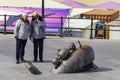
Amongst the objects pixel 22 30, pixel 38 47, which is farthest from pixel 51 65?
pixel 22 30

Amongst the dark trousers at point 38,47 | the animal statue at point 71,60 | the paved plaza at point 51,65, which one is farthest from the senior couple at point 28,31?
the animal statue at point 71,60

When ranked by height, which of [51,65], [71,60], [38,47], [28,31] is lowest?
[51,65]

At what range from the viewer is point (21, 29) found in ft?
38.5

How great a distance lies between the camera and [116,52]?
598 inches

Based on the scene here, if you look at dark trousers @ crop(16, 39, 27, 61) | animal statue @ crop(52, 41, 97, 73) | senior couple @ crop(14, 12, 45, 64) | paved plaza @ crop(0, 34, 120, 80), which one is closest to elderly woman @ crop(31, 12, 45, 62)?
senior couple @ crop(14, 12, 45, 64)

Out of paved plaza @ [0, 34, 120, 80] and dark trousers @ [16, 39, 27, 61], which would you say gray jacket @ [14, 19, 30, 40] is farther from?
paved plaza @ [0, 34, 120, 80]

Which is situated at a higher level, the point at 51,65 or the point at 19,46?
the point at 19,46

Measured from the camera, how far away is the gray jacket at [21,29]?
38.5 ft

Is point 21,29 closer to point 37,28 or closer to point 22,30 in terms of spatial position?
point 22,30

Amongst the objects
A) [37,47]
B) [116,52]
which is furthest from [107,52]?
[37,47]

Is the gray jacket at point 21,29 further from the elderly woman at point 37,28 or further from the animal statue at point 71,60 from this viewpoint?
the animal statue at point 71,60

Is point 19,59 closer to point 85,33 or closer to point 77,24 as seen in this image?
point 85,33

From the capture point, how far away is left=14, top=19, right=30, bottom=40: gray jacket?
11727 mm

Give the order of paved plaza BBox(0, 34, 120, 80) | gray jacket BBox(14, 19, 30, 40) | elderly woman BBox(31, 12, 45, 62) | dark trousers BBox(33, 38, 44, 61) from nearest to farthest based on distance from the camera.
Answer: paved plaza BBox(0, 34, 120, 80) → gray jacket BBox(14, 19, 30, 40) → elderly woman BBox(31, 12, 45, 62) → dark trousers BBox(33, 38, 44, 61)
